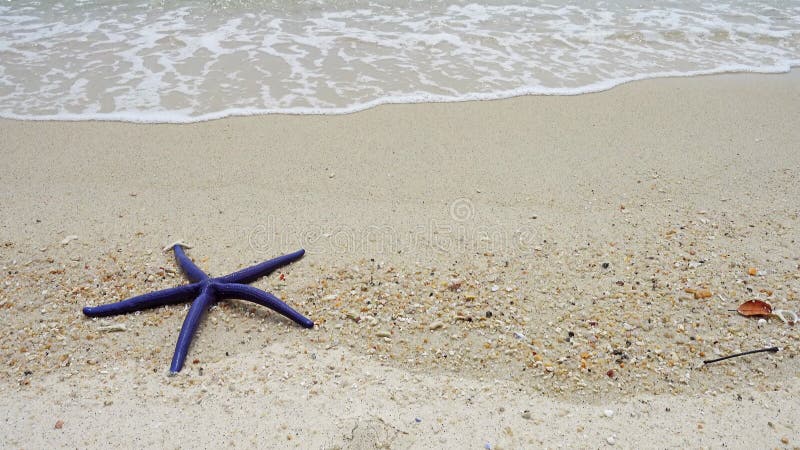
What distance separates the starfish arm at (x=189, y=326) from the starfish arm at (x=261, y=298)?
0.31 ft

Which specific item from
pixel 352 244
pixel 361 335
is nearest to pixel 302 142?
pixel 352 244

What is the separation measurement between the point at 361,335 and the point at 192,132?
10.6 ft

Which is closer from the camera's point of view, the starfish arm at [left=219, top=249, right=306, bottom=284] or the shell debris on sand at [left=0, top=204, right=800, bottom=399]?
the shell debris on sand at [left=0, top=204, right=800, bottom=399]

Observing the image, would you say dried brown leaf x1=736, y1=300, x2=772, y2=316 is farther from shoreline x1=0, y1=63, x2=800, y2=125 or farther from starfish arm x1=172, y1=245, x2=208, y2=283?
shoreline x1=0, y1=63, x2=800, y2=125

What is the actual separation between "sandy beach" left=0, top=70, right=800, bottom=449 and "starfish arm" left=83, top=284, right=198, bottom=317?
0.23 ft

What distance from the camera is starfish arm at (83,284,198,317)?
3.11m

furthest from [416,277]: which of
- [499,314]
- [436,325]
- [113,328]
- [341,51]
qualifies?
[341,51]

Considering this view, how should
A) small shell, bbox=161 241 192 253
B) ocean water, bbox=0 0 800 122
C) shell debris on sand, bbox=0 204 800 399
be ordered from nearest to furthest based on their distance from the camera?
shell debris on sand, bbox=0 204 800 399 → small shell, bbox=161 241 192 253 → ocean water, bbox=0 0 800 122

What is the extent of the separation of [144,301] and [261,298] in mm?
692

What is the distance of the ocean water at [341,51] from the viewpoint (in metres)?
5.97

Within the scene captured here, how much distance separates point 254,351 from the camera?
2.97 metres

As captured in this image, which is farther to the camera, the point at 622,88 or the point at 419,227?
the point at 622,88

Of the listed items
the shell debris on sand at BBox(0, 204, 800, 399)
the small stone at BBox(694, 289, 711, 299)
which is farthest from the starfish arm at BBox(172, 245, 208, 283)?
the small stone at BBox(694, 289, 711, 299)

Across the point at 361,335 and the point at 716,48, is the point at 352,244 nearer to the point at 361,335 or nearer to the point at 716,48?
the point at 361,335
